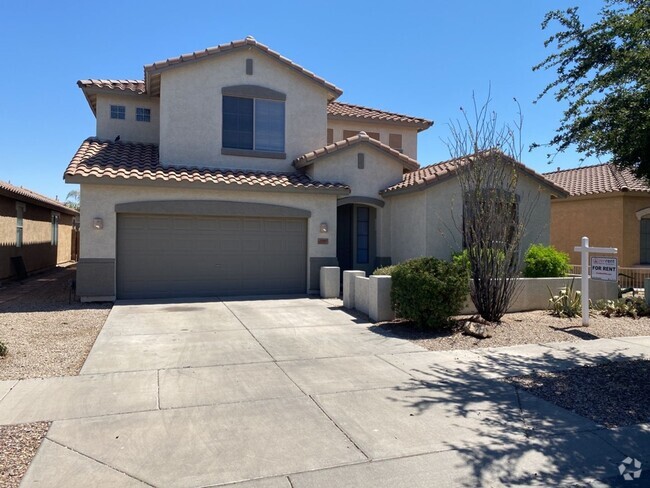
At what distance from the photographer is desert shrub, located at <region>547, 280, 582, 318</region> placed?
479 inches

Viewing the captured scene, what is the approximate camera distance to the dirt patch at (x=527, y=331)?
371 inches

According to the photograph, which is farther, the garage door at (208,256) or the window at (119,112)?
the window at (119,112)

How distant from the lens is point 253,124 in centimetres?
1650

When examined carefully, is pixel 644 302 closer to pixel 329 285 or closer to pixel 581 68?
pixel 581 68

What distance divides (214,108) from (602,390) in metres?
13.3

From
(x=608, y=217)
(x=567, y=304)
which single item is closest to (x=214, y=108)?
(x=567, y=304)

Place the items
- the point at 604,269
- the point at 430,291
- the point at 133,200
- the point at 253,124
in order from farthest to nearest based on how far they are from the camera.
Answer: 1. the point at 253,124
2. the point at 133,200
3. the point at 604,269
4. the point at 430,291

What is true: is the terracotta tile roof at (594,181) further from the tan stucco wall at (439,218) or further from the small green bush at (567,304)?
the small green bush at (567,304)

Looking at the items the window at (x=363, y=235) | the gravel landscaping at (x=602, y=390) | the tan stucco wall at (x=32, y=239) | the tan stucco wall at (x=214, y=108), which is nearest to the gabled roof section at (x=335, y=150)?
the tan stucco wall at (x=214, y=108)

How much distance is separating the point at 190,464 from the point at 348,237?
44.2 ft

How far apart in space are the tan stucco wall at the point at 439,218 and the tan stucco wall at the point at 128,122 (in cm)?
892

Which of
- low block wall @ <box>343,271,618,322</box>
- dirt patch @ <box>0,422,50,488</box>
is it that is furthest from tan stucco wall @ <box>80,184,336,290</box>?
dirt patch @ <box>0,422,50,488</box>

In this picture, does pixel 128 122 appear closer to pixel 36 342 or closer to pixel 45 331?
pixel 45 331

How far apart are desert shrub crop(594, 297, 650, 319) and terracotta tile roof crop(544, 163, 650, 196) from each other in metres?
6.33
